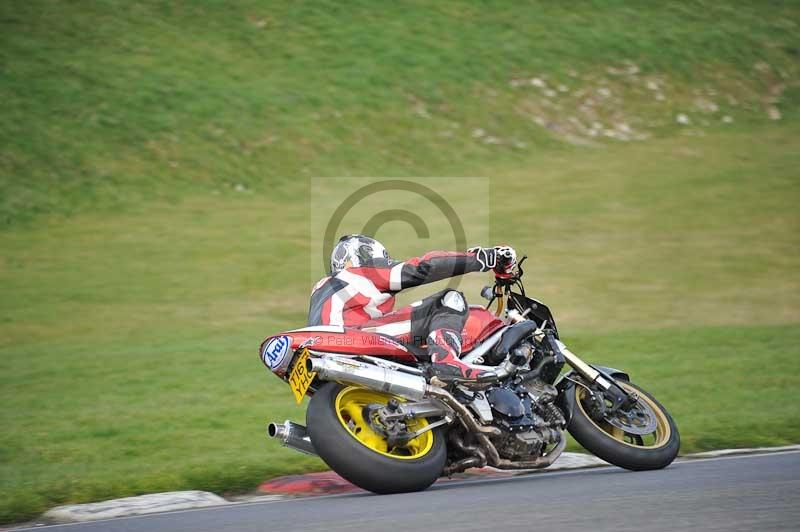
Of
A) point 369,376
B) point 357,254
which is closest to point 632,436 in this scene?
point 369,376

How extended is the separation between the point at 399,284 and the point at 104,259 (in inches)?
544

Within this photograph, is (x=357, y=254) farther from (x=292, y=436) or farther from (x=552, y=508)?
(x=552, y=508)

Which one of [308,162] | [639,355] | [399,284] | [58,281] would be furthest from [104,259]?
[399,284]

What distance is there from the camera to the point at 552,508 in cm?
571

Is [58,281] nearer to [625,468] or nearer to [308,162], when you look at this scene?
[308,162]

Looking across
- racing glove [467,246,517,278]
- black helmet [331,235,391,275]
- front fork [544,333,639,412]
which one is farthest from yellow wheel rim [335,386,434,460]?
Result: front fork [544,333,639,412]

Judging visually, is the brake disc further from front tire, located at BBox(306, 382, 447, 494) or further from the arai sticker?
the arai sticker

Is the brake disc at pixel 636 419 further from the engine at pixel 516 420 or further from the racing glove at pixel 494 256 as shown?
the racing glove at pixel 494 256

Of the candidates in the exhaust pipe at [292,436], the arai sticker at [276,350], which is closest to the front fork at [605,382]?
the exhaust pipe at [292,436]

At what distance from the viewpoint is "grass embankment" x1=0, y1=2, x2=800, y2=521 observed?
10523 millimetres

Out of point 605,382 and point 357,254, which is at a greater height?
point 357,254

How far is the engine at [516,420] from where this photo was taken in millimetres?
6832

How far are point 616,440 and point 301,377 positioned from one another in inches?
90.7

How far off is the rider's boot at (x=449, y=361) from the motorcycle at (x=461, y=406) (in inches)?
2.4
